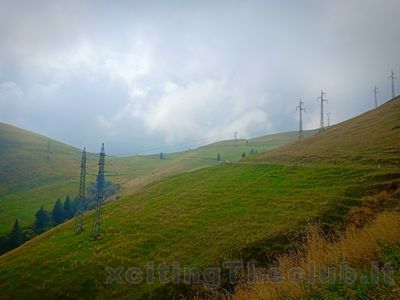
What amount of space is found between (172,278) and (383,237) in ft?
74.7

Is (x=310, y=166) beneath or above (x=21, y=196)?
above

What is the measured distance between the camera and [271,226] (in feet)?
116

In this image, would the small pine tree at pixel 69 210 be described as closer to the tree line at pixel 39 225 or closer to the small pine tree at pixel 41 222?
the tree line at pixel 39 225

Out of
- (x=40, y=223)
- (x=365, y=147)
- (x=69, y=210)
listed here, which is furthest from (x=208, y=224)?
(x=69, y=210)

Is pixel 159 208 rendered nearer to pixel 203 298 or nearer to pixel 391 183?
pixel 203 298

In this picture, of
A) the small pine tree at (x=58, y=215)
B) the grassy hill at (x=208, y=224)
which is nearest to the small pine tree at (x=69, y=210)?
the small pine tree at (x=58, y=215)

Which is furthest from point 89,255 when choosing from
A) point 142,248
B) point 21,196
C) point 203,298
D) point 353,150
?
point 21,196

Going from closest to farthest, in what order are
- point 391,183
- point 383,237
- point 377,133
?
point 383,237 → point 391,183 → point 377,133

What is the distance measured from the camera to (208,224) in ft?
136

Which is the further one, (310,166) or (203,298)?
(310,166)

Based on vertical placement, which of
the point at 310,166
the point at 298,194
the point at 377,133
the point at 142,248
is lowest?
the point at 142,248

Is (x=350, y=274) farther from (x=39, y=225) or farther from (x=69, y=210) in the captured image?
(x=69, y=210)

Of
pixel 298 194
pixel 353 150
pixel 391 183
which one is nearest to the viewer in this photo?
pixel 391 183

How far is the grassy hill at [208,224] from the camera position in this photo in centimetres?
3281
